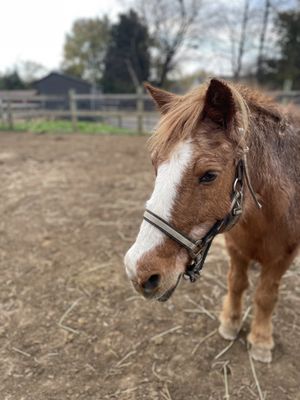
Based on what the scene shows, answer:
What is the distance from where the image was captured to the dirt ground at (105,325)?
90.7 inches

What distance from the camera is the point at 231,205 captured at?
167cm

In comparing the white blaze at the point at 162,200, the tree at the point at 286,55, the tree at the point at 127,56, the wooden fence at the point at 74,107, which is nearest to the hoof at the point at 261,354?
the white blaze at the point at 162,200

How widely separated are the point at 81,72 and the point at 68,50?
7.20ft

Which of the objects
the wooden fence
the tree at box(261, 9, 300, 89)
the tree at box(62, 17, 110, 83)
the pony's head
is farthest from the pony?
the tree at box(62, 17, 110, 83)

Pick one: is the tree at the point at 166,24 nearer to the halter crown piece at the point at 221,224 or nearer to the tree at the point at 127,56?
the tree at the point at 127,56

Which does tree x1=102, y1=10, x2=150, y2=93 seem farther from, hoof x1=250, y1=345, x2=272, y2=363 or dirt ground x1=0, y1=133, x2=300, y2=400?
hoof x1=250, y1=345, x2=272, y2=363

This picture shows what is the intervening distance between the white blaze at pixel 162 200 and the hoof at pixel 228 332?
5.04ft

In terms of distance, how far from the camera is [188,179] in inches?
61.1

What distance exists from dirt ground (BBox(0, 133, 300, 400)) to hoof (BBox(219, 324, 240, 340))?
0.15 feet

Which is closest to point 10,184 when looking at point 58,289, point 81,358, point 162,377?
point 58,289

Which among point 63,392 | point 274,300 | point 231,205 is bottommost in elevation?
point 63,392

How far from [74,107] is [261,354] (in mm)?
12358

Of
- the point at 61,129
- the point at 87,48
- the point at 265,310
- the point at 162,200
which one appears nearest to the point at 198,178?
the point at 162,200

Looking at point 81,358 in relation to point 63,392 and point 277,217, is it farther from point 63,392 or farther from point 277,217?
point 277,217
